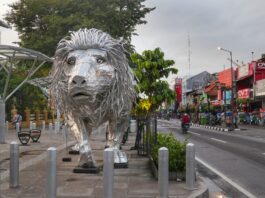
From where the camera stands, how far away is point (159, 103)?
55.1 feet

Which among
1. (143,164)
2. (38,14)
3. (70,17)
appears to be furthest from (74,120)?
(38,14)

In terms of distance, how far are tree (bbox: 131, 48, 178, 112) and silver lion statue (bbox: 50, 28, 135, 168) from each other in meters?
5.18

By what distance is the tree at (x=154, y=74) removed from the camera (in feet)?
53.3

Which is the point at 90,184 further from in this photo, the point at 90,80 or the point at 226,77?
the point at 226,77

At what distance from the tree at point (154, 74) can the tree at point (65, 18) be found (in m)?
14.3

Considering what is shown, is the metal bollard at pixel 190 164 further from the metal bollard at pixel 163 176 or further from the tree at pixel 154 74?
the tree at pixel 154 74

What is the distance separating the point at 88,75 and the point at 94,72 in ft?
0.96

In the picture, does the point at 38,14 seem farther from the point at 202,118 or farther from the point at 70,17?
the point at 202,118

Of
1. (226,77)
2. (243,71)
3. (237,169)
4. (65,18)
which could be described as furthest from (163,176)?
(226,77)

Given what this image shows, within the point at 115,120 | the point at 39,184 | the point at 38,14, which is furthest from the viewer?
the point at 38,14

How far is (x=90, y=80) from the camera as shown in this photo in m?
9.66

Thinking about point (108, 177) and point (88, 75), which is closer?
point (108, 177)

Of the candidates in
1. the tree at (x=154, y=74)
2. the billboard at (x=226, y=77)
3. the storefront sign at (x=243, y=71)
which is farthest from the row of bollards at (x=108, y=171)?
the billboard at (x=226, y=77)

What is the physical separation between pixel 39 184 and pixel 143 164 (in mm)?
3756
